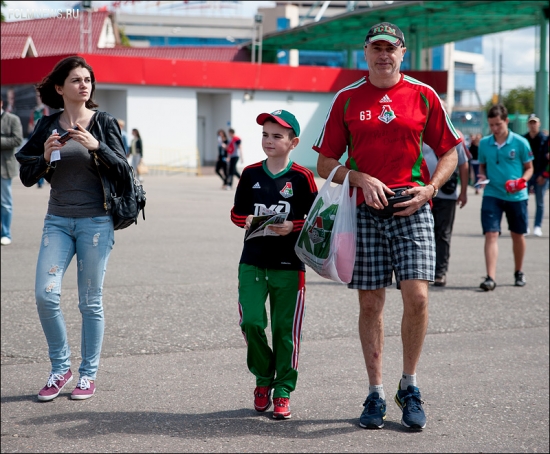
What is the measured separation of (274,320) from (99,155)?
259cm

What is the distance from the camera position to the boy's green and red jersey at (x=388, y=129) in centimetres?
306

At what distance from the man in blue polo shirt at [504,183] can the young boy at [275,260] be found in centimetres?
530

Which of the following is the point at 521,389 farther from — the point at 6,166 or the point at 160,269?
the point at 6,166

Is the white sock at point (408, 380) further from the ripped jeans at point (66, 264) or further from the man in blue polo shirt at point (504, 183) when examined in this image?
the man in blue polo shirt at point (504, 183)

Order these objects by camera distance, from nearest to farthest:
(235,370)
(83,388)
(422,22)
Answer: (83,388) < (235,370) < (422,22)

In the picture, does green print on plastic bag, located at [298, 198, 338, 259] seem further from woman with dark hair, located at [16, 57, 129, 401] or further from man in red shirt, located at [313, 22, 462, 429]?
woman with dark hair, located at [16, 57, 129, 401]

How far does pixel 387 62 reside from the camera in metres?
3.06

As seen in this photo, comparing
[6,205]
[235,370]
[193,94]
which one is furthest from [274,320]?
[193,94]

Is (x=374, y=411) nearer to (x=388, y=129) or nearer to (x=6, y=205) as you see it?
(x=388, y=129)

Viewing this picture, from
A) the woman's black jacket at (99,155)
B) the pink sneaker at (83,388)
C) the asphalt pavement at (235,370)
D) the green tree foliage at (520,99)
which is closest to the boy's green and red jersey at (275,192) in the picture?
the woman's black jacket at (99,155)

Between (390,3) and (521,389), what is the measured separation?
24533 millimetres

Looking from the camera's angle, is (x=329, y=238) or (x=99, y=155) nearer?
(x=99, y=155)

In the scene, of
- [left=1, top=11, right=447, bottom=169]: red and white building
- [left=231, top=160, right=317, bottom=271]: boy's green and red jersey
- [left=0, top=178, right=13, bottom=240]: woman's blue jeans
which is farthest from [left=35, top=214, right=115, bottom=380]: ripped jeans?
[left=1, top=11, right=447, bottom=169]: red and white building

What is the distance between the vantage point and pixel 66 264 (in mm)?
3736
